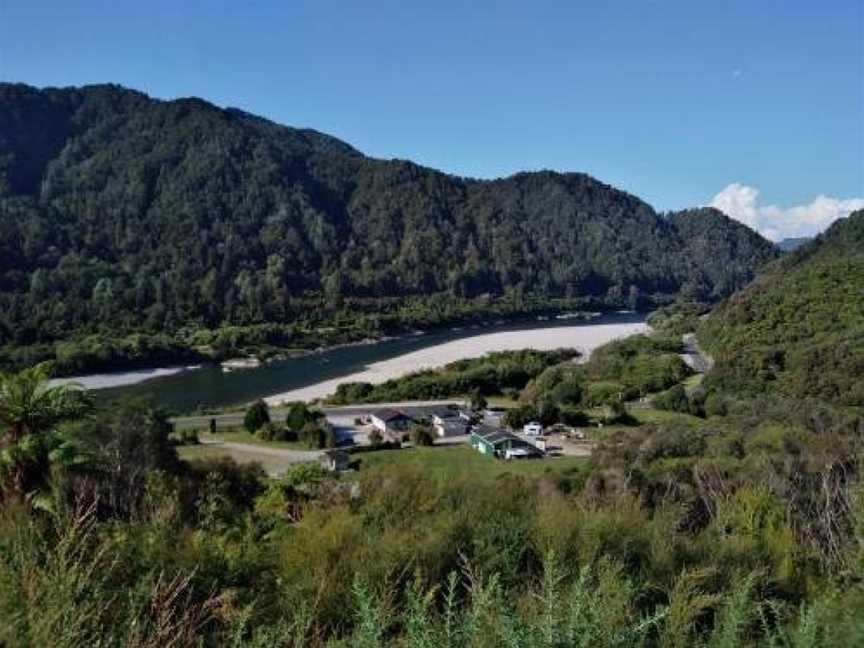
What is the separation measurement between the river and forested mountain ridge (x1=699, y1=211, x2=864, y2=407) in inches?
685

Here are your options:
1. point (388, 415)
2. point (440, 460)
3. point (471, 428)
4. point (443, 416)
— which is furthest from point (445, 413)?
point (440, 460)

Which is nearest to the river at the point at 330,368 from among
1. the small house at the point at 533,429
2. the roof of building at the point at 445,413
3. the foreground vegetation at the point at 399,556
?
the roof of building at the point at 445,413

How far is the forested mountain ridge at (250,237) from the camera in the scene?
294 ft

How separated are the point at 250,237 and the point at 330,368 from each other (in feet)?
254

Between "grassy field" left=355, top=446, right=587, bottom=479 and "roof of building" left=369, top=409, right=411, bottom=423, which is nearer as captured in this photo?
"grassy field" left=355, top=446, right=587, bottom=479

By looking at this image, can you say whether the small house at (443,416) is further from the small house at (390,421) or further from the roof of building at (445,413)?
the small house at (390,421)

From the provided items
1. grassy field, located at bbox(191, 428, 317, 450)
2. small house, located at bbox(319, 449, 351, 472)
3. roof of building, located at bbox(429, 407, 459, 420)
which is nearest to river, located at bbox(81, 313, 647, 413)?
grassy field, located at bbox(191, 428, 317, 450)

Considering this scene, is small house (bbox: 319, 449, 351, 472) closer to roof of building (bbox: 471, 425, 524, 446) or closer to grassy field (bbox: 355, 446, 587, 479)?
grassy field (bbox: 355, 446, 587, 479)

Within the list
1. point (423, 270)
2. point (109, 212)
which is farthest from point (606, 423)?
point (109, 212)

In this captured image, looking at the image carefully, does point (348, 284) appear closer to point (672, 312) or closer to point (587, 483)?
point (672, 312)

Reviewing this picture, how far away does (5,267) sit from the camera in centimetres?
9200

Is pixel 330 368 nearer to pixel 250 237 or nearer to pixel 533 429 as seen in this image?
pixel 533 429

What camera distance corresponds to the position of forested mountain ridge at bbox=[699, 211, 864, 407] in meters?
40.1

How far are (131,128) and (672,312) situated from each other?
12523 centimetres
